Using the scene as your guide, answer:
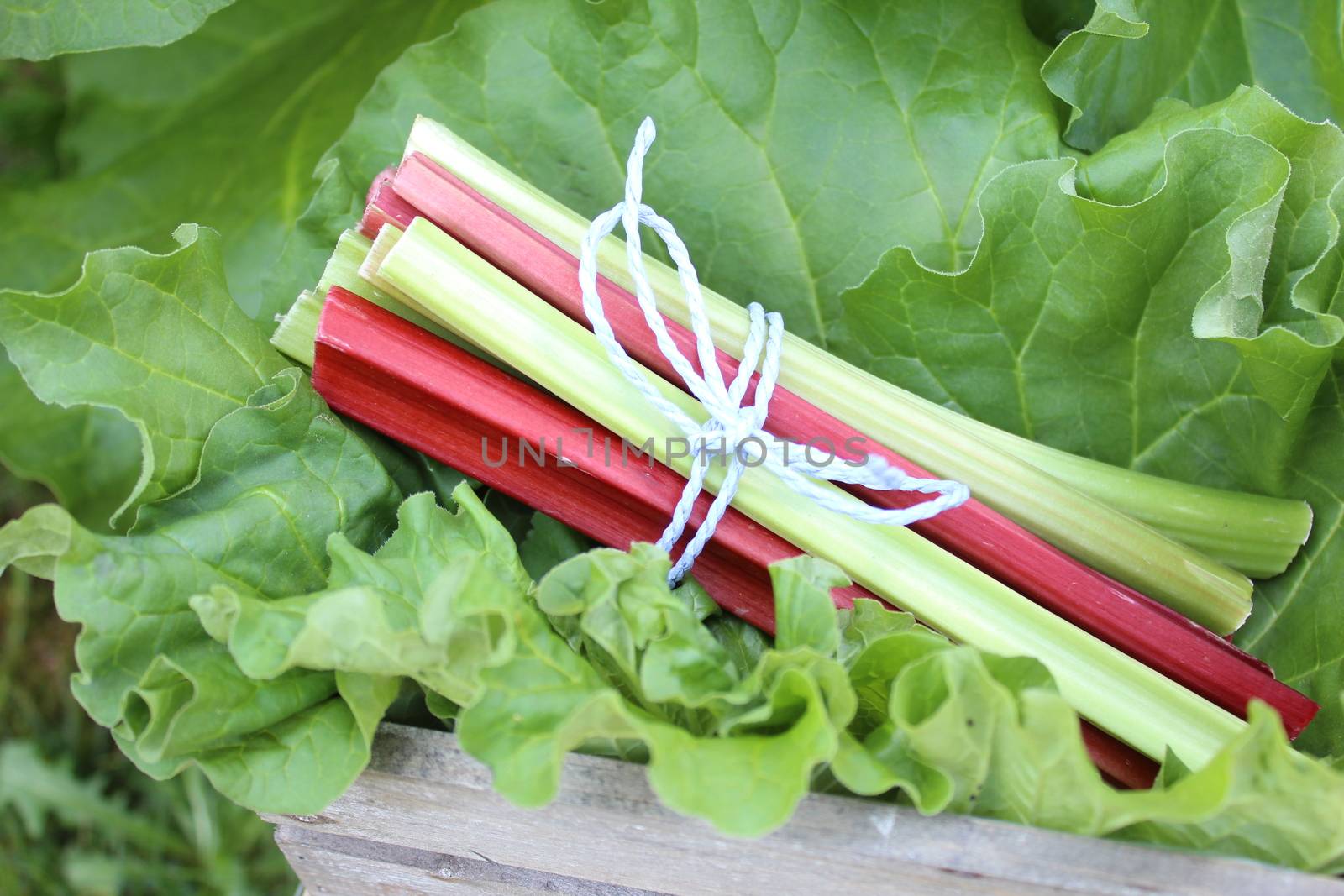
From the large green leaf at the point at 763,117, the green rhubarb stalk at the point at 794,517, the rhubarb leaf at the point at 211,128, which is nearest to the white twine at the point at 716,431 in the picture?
the green rhubarb stalk at the point at 794,517

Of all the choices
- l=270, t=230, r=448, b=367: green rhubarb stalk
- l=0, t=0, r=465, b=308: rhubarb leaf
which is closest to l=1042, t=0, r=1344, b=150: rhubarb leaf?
l=270, t=230, r=448, b=367: green rhubarb stalk

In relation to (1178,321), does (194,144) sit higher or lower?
lower

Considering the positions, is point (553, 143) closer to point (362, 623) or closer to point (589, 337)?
point (589, 337)

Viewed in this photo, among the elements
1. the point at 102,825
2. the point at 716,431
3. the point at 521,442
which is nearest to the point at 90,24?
the point at 521,442

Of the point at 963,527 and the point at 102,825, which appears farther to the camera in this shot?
the point at 102,825

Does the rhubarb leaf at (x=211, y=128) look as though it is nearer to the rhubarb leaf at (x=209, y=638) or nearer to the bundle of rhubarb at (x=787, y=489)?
the bundle of rhubarb at (x=787, y=489)

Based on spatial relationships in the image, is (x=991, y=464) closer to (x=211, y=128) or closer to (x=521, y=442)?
(x=521, y=442)
